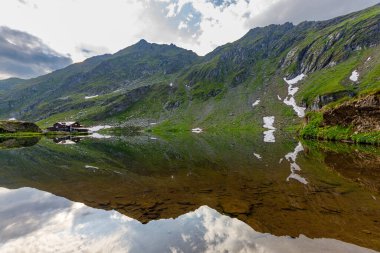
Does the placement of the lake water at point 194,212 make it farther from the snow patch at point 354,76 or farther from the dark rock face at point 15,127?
the snow patch at point 354,76

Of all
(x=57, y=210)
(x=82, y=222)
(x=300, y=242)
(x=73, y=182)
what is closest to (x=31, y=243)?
(x=82, y=222)

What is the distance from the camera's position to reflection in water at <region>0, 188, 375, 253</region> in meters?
11.7

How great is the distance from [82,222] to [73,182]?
39.9 ft

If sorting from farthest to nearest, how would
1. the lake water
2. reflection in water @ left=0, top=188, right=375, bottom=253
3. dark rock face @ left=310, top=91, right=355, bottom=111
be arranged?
1. dark rock face @ left=310, top=91, right=355, bottom=111
2. the lake water
3. reflection in water @ left=0, top=188, right=375, bottom=253

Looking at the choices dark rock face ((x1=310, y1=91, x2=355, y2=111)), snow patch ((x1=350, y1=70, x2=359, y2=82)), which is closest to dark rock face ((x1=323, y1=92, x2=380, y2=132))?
dark rock face ((x1=310, y1=91, x2=355, y2=111))

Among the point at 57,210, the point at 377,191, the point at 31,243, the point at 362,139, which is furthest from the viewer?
the point at 362,139

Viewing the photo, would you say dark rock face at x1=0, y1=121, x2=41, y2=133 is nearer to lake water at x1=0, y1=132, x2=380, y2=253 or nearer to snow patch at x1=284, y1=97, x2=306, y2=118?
lake water at x1=0, y1=132, x2=380, y2=253

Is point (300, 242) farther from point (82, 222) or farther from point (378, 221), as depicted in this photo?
point (82, 222)

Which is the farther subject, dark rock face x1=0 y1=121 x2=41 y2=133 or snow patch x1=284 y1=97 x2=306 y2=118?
snow patch x1=284 y1=97 x2=306 y2=118

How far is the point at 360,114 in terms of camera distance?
6656cm

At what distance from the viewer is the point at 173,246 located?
11.8 metres

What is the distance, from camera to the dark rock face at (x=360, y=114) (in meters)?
62.6

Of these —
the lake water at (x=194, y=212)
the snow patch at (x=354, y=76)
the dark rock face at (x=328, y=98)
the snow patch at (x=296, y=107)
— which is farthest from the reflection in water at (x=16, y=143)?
the snow patch at (x=354, y=76)

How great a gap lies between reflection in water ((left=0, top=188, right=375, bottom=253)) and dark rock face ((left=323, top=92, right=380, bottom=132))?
61393 mm
